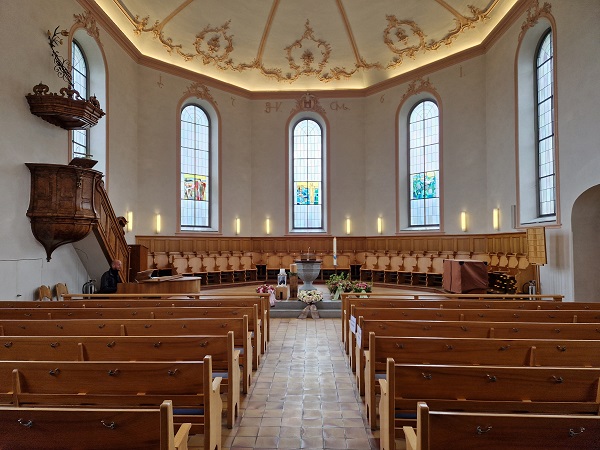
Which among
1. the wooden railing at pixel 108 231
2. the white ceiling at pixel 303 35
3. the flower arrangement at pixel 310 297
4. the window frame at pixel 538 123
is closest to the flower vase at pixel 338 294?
the flower arrangement at pixel 310 297

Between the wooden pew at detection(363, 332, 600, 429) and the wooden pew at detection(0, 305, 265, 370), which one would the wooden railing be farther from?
the wooden pew at detection(363, 332, 600, 429)

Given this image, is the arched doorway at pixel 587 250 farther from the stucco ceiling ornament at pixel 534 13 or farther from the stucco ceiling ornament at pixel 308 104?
the stucco ceiling ornament at pixel 308 104

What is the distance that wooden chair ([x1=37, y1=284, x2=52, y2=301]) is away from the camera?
7.93m

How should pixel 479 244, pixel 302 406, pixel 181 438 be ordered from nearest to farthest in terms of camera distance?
pixel 181 438, pixel 302 406, pixel 479 244

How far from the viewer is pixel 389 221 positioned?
1590 cm

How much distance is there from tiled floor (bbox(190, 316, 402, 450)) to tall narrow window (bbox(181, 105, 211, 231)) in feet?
31.3

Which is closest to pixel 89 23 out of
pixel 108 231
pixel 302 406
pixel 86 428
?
pixel 108 231

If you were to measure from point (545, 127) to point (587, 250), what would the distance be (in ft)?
11.9

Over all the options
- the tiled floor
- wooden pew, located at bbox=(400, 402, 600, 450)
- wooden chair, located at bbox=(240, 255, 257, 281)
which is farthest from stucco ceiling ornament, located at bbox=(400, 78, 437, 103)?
wooden pew, located at bbox=(400, 402, 600, 450)

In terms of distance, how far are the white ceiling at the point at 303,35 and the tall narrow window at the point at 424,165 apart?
1.82 metres

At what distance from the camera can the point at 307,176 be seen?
1700 cm

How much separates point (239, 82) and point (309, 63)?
113 inches

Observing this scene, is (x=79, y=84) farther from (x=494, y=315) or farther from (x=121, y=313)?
(x=494, y=315)

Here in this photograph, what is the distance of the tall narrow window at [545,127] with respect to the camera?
10.4 meters
